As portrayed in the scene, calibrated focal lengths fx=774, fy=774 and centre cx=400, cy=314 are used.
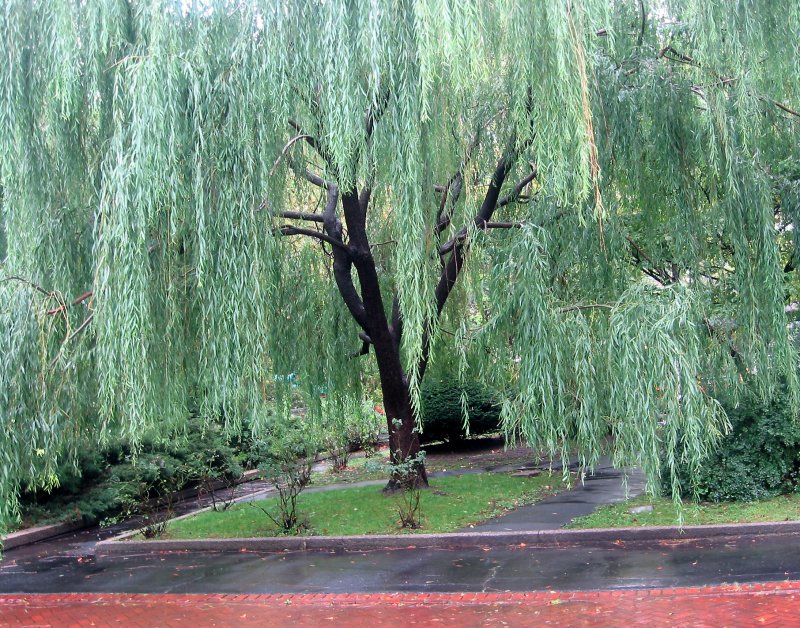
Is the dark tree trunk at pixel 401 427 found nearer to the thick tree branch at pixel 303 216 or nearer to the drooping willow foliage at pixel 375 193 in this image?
the thick tree branch at pixel 303 216

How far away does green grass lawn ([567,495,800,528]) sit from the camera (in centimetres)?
1061

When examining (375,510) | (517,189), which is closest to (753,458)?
(517,189)

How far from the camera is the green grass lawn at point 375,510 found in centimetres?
1209

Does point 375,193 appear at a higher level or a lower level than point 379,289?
higher

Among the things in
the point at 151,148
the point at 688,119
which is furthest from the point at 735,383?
the point at 151,148

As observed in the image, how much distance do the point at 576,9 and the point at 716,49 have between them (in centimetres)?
179

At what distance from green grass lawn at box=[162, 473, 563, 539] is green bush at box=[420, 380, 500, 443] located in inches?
220

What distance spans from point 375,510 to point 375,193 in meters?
6.19

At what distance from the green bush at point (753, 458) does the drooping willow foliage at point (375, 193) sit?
3.33 metres

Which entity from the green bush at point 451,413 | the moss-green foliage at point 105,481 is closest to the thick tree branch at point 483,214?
the moss-green foliage at point 105,481

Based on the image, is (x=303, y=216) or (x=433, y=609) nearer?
(x=433, y=609)

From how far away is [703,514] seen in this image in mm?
11102

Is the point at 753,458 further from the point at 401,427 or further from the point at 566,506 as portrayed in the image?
the point at 401,427

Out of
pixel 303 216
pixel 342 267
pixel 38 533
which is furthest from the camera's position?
pixel 38 533
